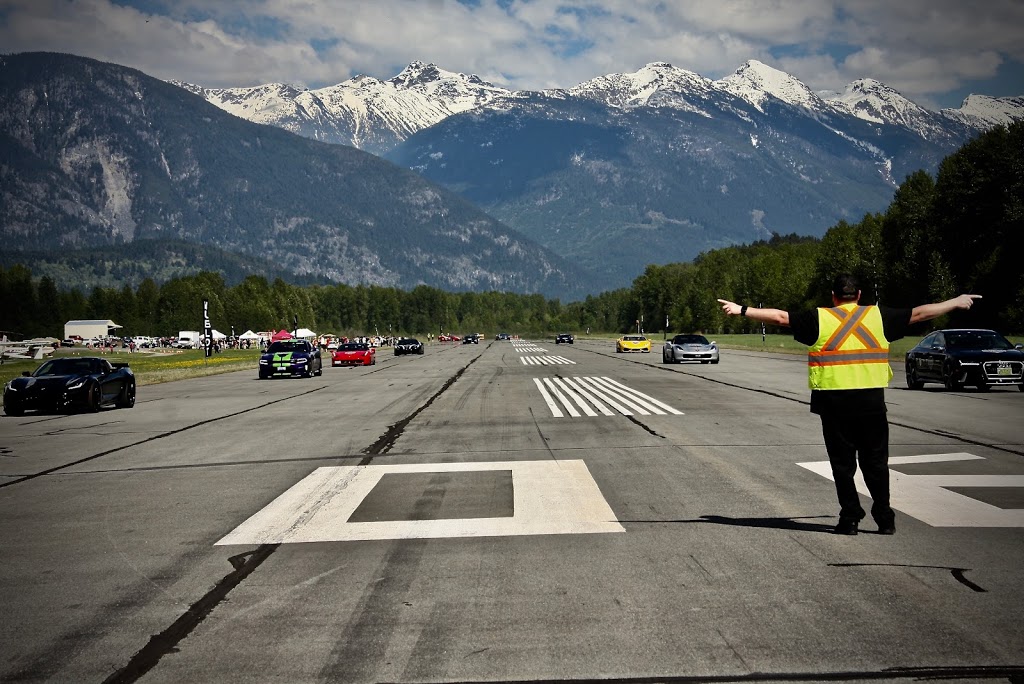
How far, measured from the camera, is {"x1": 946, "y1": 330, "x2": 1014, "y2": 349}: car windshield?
2606 cm

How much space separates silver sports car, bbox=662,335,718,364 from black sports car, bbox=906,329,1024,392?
19024 mm

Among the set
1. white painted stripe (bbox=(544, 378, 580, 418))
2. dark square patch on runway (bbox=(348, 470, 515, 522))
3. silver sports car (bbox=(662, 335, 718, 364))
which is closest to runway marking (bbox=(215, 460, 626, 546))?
dark square patch on runway (bbox=(348, 470, 515, 522))

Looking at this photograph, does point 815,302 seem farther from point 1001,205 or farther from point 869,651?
point 869,651

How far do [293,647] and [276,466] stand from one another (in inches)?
302

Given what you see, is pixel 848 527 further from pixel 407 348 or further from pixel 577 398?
pixel 407 348

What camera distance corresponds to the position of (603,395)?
2547 cm

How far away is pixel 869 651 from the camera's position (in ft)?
16.6

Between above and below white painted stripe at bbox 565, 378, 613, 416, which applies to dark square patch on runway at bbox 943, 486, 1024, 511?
above

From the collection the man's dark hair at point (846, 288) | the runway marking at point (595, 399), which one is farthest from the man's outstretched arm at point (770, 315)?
the runway marking at point (595, 399)

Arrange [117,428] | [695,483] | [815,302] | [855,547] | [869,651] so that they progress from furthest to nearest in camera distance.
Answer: [815,302] → [117,428] → [695,483] → [855,547] → [869,651]

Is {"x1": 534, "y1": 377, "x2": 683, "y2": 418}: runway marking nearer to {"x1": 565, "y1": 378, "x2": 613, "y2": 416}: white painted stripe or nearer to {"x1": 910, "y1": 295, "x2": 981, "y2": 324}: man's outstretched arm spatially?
{"x1": 565, "y1": 378, "x2": 613, "y2": 416}: white painted stripe

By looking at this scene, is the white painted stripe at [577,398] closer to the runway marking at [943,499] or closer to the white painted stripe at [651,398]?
the white painted stripe at [651,398]

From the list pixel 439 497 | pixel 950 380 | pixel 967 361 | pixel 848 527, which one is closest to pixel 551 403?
pixel 950 380

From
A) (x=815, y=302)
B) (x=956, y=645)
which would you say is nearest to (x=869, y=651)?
(x=956, y=645)
